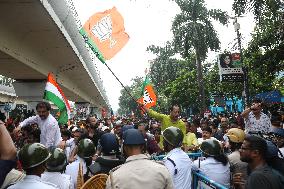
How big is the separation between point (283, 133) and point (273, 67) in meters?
13.0

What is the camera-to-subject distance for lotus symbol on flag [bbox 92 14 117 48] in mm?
10938

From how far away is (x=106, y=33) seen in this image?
1105 cm

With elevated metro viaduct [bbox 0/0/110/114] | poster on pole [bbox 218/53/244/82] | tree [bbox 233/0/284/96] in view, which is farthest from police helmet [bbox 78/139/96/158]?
poster on pole [bbox 218/53/244/82]

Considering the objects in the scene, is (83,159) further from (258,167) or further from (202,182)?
(258,167)

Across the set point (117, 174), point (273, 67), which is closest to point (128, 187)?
point (117, 174)

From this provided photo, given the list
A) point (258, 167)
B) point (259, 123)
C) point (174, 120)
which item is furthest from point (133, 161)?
point (259, 123)

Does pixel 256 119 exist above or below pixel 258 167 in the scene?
above

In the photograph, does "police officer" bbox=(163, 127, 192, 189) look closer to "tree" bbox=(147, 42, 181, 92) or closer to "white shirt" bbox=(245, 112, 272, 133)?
"white shirt" bbox=(245, 112, 272, 133)

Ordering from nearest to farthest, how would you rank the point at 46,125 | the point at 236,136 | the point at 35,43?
1. the point at 236,136
2. the point at 46,125
3. the point at 35,43

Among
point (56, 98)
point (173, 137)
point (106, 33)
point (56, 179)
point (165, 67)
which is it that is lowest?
point (56, 179)

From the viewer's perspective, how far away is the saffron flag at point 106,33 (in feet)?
35.4

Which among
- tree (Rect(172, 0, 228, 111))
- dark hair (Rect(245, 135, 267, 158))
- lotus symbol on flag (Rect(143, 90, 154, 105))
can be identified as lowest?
dark hair (Rect(245, 135, 267, 158))

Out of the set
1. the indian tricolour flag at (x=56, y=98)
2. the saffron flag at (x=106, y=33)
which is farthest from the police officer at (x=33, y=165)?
the saffron flag at (x=106, y=33)

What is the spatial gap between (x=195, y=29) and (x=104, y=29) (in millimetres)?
25972
